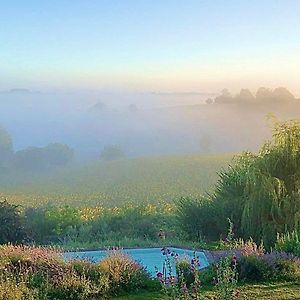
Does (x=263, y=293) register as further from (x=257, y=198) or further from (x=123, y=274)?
(x=257, y=198)

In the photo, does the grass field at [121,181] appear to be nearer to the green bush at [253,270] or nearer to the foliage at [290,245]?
the foliage at [290,245]

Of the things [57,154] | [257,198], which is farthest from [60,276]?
[57,154]

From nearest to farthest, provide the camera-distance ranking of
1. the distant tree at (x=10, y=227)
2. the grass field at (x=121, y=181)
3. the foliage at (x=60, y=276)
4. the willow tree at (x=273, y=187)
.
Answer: the foliage at (x=60, y=276)
the distant tree at (x=10, y=227)
the willow tree at (x=273, y=187)
the grass field at (x=121, y=181)

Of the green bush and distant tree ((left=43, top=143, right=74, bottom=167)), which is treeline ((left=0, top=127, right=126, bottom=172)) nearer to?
distant tree ((left=43, top=143, right=74, bottom=167))

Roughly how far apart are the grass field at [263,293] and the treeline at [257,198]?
18.4 ft

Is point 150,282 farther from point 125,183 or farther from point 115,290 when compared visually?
point 125,183

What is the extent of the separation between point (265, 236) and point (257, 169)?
2045mm

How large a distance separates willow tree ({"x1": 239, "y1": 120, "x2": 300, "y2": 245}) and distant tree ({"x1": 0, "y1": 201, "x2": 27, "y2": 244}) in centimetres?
599

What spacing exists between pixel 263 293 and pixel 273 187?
284 inches

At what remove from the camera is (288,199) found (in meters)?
15.6

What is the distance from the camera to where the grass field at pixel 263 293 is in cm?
827

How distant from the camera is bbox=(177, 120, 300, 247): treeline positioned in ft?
50.3

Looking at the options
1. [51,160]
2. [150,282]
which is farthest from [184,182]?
[150,282]

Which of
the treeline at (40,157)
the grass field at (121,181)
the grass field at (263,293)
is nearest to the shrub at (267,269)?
the grass field at (263,293)
